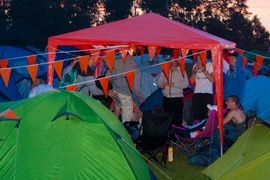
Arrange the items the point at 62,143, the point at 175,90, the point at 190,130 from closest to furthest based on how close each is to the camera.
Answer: the point at 62,143
the point at 190,130
the point at 175,90

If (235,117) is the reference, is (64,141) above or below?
above

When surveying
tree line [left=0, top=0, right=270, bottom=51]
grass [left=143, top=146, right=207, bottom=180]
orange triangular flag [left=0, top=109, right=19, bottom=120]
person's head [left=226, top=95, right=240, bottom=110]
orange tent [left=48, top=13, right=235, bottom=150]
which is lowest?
tree line [left=0, top=0, right=270, bottom=51]

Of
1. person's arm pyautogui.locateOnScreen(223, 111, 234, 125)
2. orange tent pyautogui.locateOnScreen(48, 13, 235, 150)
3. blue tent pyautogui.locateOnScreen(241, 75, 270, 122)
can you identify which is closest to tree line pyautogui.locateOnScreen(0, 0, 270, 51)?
blue tent pyautogui.locateOnScreen(241, 75, 270, 122)

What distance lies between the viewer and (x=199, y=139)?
7.21 metres

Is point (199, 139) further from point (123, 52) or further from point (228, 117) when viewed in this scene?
point (123, 52)

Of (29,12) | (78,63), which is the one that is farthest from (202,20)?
(78,63)

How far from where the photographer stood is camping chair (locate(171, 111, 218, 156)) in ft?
22.8

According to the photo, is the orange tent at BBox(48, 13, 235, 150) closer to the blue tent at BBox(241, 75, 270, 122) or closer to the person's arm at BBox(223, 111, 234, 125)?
the person's arm at BBox(223, 111, 234, 125)

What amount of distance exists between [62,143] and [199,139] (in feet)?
10.7

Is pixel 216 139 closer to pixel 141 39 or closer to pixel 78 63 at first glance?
pixel 141 39

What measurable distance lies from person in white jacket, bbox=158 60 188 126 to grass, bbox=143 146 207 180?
1211 millimetres

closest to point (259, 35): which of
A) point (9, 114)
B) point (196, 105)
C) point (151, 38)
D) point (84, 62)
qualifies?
point (196, 105)

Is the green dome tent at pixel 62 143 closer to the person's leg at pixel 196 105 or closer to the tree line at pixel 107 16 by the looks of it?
the person's leg at pixel 196 105

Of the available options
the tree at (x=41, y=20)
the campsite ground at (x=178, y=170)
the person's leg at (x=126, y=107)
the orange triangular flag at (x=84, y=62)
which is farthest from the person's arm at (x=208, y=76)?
the tree at (x=41, y=20)
